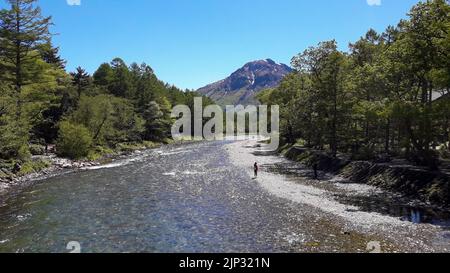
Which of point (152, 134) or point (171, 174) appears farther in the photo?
point (152, 134)

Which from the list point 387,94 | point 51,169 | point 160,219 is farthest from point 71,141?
point 387,94

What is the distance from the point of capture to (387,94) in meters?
45.4

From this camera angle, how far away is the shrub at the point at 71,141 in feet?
219

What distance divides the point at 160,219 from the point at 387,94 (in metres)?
30.8

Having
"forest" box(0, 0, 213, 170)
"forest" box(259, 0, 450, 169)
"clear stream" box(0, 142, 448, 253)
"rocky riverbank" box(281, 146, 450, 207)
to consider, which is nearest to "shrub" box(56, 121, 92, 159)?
"forest" box(0, 0, 213, 170)

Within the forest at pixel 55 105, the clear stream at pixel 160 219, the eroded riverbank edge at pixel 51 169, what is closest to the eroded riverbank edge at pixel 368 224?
the clear stream at pixel 160 219

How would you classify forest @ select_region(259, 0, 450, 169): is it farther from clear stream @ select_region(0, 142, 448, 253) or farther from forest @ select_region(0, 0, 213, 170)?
forest @ select_region(0, 0, 213, 170)

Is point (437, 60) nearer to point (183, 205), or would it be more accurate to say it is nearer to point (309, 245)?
point (309, 245)

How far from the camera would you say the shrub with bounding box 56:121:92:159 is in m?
66.8

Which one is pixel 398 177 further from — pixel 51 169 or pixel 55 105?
pixel 55 105

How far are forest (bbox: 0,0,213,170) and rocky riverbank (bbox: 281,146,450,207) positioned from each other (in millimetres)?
41902

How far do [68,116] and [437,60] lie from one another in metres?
67.3

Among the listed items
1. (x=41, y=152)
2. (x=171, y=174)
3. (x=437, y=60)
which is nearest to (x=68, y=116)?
(x=41, y=152)

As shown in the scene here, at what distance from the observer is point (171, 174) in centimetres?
5319
